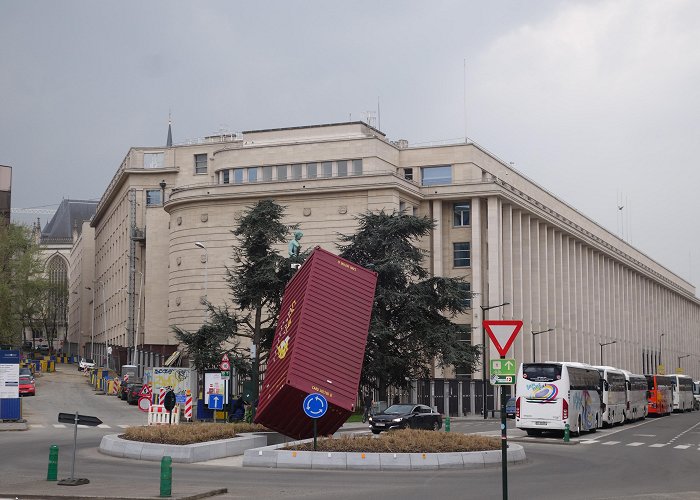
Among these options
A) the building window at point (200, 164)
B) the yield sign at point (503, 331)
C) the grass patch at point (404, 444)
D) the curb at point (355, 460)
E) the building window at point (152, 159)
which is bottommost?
the curb at point (355, 460)

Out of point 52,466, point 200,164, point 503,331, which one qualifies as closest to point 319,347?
point 52,466

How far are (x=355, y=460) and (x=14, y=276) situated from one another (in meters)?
74.0

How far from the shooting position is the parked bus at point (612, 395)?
4962 cm

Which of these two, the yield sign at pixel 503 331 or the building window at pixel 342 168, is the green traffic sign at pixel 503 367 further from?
the building window at pixel 342 168

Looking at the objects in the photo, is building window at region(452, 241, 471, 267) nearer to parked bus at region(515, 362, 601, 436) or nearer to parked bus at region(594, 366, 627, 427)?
parked bus at region(594, 366, 627, 427)

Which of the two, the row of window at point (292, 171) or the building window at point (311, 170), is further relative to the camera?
the building window at point (311, 170)

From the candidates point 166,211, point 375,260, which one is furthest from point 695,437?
point 166,211

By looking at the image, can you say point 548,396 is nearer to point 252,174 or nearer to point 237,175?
point 252,174

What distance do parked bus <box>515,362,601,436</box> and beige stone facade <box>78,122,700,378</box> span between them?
103 feet

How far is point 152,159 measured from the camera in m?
105

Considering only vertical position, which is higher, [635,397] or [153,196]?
[153,196]

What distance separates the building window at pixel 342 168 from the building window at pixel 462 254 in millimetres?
12271

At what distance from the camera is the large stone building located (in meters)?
85.1

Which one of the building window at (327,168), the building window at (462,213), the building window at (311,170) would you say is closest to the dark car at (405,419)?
the building window at (327,168)
